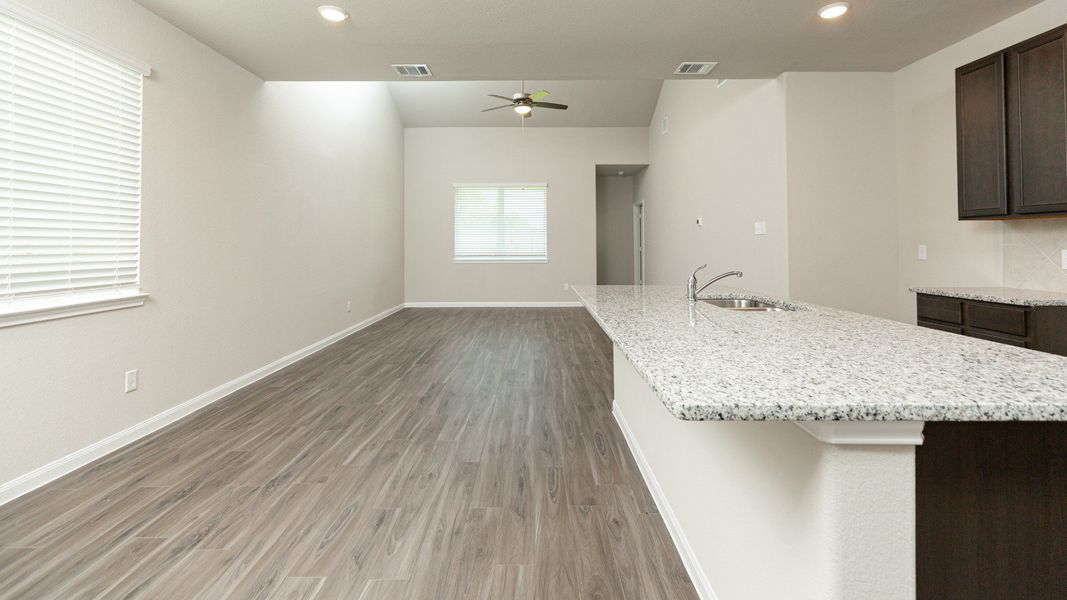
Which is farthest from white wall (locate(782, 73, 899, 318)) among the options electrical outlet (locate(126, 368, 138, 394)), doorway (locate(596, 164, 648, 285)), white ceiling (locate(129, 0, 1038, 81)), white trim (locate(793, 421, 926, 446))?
doorway (locate(596, 164, 648, 285))

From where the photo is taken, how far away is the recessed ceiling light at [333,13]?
3205 millimetres

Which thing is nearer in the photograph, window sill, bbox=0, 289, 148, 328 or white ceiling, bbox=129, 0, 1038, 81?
window sill, bbox=0, 289, 148, 328

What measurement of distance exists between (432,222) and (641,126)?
14.0ft

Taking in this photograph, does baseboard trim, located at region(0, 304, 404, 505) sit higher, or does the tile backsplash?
the tile backsplash

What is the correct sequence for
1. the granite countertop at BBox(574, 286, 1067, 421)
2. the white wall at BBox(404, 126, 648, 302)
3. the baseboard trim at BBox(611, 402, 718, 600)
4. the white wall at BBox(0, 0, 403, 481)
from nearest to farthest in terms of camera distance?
1. the granite countertop at BBox(574, 286, 1067, 421)
2. the baseboard trim at BBox(611, 402, 718, 600)
3. the white wall at BBox(0, 0, 403, 481)
4. the white wall at BBox(404, 126, 648, 302)

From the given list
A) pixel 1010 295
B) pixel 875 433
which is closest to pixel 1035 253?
pixel 1010 295

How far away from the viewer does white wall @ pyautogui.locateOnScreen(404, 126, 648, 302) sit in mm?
9586

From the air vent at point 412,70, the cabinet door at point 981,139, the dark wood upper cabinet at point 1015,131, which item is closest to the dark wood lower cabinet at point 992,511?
the dark wood upper cabinet at point 1015,131

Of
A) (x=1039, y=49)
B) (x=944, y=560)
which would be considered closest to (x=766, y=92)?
(x=1039, y=49)

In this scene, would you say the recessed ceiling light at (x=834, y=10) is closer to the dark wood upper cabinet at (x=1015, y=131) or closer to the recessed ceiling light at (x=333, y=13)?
the dark wood upper cabinet at (x=1015, y=131)

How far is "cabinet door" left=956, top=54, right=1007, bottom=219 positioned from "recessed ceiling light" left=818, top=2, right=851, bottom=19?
2.89ft

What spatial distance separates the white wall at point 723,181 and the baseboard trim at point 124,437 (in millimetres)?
4702

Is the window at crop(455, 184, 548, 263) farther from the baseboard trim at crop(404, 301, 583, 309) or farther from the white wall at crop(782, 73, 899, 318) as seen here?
the white wall at crop(782, 73, 899, 318)

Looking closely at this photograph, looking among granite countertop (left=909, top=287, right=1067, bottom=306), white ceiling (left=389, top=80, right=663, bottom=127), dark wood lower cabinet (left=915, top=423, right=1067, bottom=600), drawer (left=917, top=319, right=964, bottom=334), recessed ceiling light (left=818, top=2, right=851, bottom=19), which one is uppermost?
white ceiling (left=389, top=80, right=663, bottom=127)
